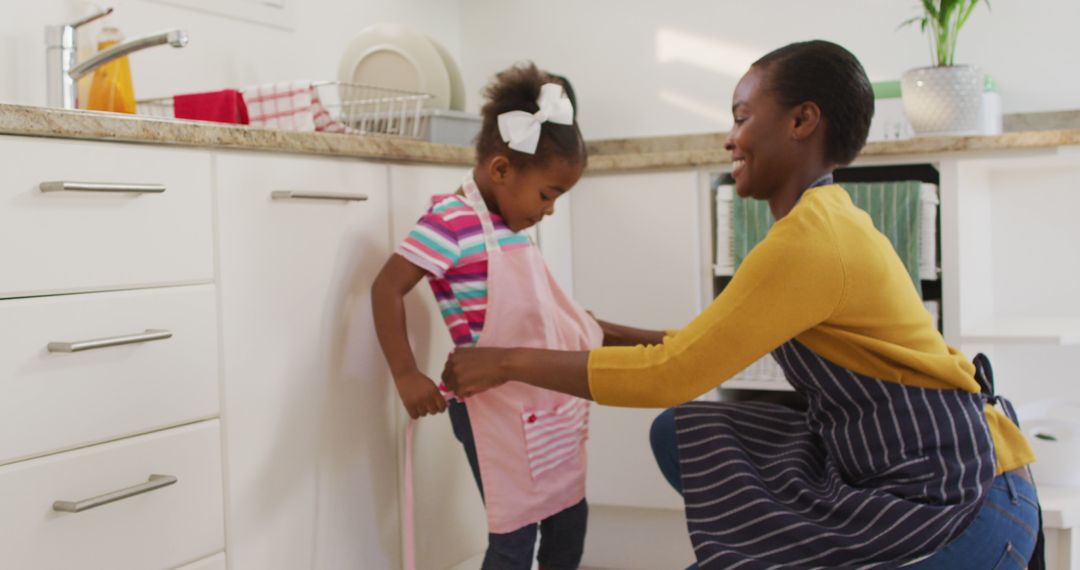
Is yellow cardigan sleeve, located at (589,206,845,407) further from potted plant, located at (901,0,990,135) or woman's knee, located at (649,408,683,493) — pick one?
potted plant, located at (901,0,990,135)

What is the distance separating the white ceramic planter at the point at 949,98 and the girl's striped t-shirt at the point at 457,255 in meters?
1.05

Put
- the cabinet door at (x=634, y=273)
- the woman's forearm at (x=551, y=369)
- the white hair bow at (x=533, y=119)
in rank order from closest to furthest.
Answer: the woman's forearm at (x=551, y=369)
the white hair bow at (x=533, y=119)
the cabinet door at (x=634, y=273)

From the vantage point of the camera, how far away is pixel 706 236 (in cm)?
225

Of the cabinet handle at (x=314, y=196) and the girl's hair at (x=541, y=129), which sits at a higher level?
the girl's hair at (x=541, y=129)

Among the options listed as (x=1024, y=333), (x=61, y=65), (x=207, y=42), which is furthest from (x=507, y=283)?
(x=1024, y=333)

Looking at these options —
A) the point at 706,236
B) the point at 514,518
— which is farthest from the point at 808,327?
the point at 706,236

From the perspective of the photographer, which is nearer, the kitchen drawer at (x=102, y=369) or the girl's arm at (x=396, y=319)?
the kitchen drawer at (x=102, y=369)

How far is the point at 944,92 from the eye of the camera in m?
2.27

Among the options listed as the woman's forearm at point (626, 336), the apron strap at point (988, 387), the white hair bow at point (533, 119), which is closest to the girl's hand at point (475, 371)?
the white hair bow at point (533, 119)

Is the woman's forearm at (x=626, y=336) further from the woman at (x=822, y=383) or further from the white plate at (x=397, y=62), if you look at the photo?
the white plate at (x=397, y=62)

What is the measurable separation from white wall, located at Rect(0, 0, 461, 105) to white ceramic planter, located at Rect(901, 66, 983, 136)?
4.21 ft

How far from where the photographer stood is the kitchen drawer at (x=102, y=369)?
3.86ft

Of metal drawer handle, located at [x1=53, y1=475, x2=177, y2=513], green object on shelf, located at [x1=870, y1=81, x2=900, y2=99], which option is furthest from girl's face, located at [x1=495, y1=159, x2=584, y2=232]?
green object on shelf, located at [x1=870, y1=81, x2=900, y2=99]

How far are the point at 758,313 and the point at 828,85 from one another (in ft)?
A: 1.07
